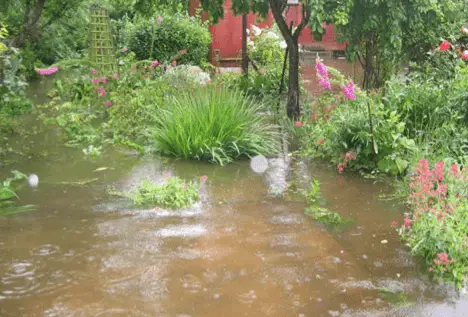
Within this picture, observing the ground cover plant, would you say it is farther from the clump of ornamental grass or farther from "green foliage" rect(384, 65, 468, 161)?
"green foliage" rect(384, 65, 468, 161)

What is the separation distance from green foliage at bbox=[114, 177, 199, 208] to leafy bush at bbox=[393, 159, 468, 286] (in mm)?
1940

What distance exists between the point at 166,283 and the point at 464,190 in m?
2.50

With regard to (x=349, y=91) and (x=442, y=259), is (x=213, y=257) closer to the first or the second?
(x=442, y=259)

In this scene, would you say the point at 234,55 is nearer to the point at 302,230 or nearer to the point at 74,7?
the point at 74,7

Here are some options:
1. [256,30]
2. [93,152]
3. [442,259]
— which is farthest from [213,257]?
[256,30]

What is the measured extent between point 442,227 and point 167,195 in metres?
2.47

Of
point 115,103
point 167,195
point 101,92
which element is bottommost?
point 167,195

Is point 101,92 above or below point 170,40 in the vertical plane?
below

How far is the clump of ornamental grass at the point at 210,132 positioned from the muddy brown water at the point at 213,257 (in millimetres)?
722

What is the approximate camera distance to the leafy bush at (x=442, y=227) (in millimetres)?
3812

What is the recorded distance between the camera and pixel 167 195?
5270 mm

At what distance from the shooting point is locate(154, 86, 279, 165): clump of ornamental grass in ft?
21.9

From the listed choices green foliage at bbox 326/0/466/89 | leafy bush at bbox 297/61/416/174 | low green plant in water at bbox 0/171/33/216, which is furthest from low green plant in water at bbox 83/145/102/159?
green foliage at bbox 326/0/466/89

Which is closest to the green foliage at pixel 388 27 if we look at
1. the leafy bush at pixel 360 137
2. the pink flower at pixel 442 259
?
the leafy bush at pixel 360 137
